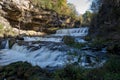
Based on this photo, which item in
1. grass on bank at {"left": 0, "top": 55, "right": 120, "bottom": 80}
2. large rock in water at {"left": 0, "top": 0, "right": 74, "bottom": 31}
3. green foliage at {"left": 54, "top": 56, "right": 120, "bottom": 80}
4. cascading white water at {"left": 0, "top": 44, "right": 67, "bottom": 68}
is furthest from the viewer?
large rock in water at {"left": 0, "top": 0, "right": 74, "bottom": 31}

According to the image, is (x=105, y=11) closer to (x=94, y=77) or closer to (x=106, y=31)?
(x=106, y=31)

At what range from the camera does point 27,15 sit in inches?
1313

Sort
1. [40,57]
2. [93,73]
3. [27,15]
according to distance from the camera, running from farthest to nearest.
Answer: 1. [27,15]
2. [40,57]
3. [93,73]

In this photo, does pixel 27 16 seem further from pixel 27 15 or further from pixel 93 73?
pixel 93 73

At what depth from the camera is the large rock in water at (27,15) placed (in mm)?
30438

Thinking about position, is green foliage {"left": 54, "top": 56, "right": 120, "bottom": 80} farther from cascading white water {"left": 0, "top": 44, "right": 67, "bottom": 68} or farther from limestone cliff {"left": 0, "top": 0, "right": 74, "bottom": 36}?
limestone cliff {"left": 0, "top": 0, "right": 74, "bottom": 36}

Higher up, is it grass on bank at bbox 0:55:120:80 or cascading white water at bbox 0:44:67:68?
grass on bank at bbox 0:55:120:80

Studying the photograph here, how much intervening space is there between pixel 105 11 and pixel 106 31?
2.54 m

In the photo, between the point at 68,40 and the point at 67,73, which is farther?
the point at 68,40

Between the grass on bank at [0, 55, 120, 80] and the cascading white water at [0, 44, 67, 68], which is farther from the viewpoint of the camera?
the cascading white water at [0, 44, 67, 68]

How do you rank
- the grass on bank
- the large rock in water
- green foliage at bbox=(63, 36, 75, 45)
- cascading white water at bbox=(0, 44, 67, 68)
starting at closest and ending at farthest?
the grass on bank, green foliage at bbox=(63, 36, 75, 45), cascading white water at bbox=(0, 44, 67, 68), the large rock in water

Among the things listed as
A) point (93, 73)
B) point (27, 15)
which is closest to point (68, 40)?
point (93, 73)

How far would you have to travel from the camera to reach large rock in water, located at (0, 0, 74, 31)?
99.9 feet

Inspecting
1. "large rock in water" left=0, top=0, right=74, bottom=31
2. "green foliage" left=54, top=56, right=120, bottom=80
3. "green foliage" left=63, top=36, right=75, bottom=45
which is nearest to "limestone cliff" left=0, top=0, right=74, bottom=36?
"large rock in water" left=0, top=0, right=74, bottom=31
